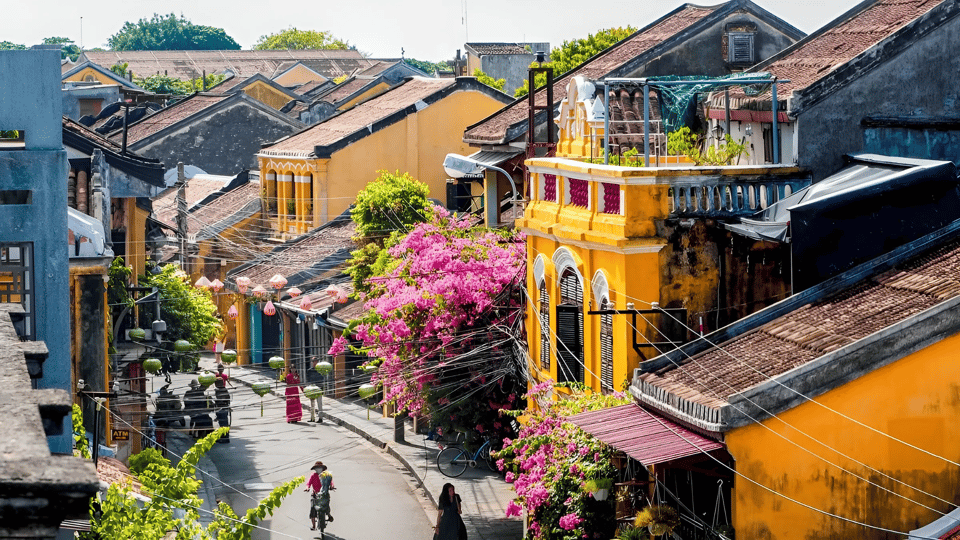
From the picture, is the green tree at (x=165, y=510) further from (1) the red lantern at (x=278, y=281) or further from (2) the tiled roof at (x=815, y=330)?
(1) the red lantern at (x=278, y=281)

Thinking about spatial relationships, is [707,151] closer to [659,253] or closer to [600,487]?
[659,253]

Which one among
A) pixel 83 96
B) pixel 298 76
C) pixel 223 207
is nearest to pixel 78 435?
pixel 223 207

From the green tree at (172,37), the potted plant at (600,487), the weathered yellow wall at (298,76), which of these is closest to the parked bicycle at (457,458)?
the potted plant at (600,487)

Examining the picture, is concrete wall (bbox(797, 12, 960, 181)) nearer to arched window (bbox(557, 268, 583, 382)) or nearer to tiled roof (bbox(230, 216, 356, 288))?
arched window (bbox(557, 268, 583, 382))

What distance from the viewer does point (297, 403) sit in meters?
36.4

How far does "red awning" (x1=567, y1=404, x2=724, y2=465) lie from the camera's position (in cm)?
1562

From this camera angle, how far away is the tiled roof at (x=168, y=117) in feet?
181

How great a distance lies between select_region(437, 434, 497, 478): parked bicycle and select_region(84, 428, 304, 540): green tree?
12664 millimetres

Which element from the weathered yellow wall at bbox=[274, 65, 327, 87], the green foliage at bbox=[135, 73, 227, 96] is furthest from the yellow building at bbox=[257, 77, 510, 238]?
the weathered yellow wall at bbox=[274, 65, 327, 87]

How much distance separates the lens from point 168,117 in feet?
187

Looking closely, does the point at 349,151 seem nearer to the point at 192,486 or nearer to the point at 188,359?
the point at 188,359

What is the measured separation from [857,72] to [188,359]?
19.2 m

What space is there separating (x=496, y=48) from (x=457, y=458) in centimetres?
4541

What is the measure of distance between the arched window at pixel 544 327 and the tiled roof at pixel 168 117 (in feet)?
110
